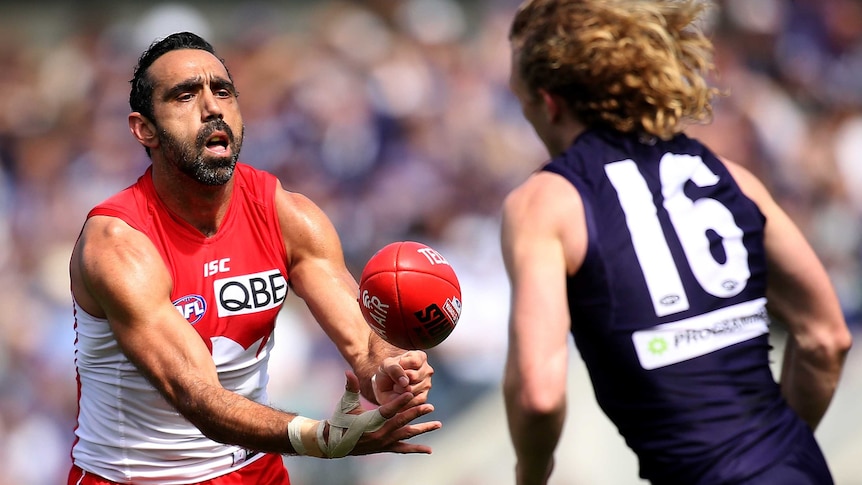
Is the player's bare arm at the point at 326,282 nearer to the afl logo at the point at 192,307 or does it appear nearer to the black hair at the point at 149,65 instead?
the afl logo at the point at 192,307

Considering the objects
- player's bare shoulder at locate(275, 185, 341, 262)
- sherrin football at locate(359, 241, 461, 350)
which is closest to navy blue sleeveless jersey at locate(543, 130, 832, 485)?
sherrin football at locate(359, 241, 461, 350)

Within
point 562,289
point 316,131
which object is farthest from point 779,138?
point 562,289

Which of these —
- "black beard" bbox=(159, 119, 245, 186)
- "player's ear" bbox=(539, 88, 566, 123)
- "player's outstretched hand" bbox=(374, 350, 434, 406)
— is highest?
"black beard" bbox=(159, 119, 245, 186)

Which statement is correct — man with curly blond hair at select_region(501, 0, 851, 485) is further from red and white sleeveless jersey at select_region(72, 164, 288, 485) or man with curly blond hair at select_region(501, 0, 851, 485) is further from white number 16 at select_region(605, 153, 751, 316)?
red and white sleeveless jersey at select_region(72, 164, 288, 485)

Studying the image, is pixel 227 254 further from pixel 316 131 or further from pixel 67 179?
pixel 67 179

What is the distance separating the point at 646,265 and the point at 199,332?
2.06 metres

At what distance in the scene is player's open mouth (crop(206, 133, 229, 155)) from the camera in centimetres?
437

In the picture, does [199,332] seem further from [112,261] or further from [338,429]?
[338,429]

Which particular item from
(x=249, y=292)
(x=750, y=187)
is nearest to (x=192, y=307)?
(x=249, y=292)

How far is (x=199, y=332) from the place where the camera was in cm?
424

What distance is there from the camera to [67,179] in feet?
34.3

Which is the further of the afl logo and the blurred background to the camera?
the blurred background

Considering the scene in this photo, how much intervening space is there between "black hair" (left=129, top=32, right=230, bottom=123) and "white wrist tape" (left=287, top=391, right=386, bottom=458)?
162 cm

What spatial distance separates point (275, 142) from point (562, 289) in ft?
25.6
